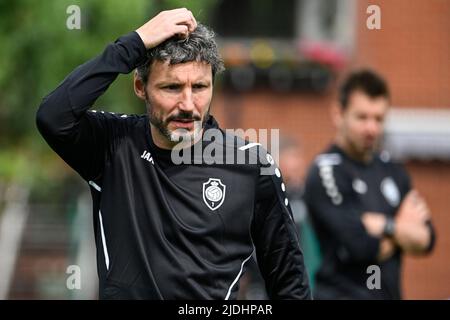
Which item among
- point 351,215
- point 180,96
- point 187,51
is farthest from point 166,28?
point 351,215

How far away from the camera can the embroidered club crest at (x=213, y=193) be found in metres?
4.62

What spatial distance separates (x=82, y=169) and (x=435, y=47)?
11332mm

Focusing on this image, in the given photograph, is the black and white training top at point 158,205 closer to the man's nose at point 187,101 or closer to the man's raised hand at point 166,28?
the man's raised hand at point 166,28

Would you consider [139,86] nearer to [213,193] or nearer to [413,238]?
[213,193]

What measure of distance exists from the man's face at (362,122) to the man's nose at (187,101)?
9.59ft

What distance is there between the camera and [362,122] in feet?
24.1

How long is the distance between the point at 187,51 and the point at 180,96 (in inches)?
7.5

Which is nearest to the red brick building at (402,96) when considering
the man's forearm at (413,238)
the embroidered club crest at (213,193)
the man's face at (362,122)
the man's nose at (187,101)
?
the man's face at (362,122)

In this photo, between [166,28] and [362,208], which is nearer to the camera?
[166,28]

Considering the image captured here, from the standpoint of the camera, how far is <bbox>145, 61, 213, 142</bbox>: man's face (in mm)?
4523

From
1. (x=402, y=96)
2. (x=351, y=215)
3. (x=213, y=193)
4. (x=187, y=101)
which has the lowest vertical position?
(x=402, y=96)

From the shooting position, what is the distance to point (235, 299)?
470cm

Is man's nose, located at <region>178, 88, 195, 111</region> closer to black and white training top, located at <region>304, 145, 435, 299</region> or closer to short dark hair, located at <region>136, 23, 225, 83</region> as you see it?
short dark hair, located at <region>136, 23, 225, 83</region>

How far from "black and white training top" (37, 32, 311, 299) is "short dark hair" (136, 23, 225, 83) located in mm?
99
